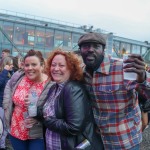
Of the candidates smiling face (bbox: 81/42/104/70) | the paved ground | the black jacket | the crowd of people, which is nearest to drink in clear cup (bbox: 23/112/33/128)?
the crowd of people

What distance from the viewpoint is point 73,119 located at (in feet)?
7.70

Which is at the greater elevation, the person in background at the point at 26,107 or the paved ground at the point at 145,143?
the person in background at the point at 26,107

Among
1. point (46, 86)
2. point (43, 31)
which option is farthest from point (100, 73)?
point (43, 31)

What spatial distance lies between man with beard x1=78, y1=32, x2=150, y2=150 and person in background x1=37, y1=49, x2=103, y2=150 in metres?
0.10

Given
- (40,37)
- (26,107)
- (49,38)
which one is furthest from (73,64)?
(49,38)

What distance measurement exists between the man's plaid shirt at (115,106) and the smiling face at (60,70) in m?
0.33

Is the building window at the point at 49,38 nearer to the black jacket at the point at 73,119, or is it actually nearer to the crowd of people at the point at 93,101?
the crowd of people at the point at 93,101

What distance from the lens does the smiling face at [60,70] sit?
257cm

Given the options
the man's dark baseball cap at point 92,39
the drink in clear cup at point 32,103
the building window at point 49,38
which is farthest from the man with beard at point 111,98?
the building window at point 49,38

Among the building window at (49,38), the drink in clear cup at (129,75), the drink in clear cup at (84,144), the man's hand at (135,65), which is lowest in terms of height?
the drink in clear cup at (84,144)

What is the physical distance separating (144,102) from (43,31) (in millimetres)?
25976

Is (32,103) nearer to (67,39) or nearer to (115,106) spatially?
(115,106)

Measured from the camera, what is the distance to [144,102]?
2373mm

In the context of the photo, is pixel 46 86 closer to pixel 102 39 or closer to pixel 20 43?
pixel 102 39
